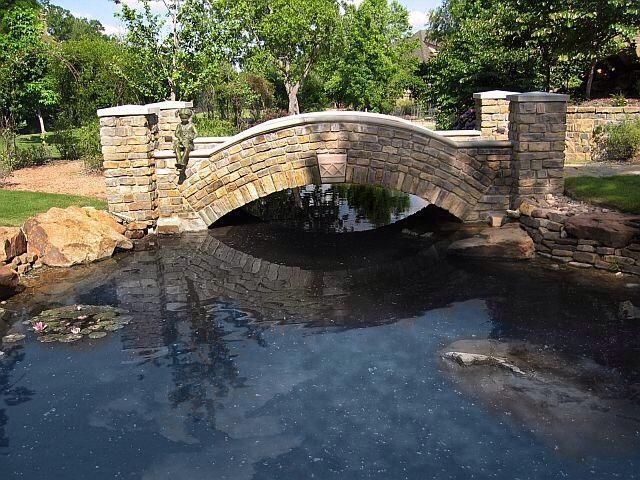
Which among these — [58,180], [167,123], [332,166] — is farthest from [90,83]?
[332,166]

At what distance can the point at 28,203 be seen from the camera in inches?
573

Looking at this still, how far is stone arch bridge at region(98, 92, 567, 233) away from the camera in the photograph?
1333 cm

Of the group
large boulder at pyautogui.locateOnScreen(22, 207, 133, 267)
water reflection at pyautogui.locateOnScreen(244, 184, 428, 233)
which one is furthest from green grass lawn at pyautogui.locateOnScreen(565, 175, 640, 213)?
large boulder at pyautogui.locateOnScreen(22, 207, 133, 267)

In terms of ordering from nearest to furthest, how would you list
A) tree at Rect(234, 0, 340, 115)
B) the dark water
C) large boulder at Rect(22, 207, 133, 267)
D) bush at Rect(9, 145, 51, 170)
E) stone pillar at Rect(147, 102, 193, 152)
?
1. the dark water
2. large boulder at Rect(22, 207, 133, 267)
3. stone pillar at Rect(147, 102, 193, 152)
4. bush at Rect(9, 145, 51, 170)
5. tree at Rect(234, 0, 340, 115)

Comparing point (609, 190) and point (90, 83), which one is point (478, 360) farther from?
point (90, 83)

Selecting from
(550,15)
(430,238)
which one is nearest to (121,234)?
(430,238)

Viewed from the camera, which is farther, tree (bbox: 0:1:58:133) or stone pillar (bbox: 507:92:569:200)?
tree (bbox: 0:1:58:133)

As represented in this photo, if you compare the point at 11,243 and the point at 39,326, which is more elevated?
the point at 11,243

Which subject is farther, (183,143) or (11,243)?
(183,143)

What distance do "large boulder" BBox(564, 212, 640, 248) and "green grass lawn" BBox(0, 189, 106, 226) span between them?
33.8 ft

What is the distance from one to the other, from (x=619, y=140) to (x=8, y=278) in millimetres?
16160

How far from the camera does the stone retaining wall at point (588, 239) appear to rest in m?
10.5

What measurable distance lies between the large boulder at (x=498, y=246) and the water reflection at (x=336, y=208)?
3.06m

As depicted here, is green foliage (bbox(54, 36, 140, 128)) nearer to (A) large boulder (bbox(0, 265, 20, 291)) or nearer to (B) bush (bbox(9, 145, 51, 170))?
(B) bush (bbox(9, 145, 51, 170))
